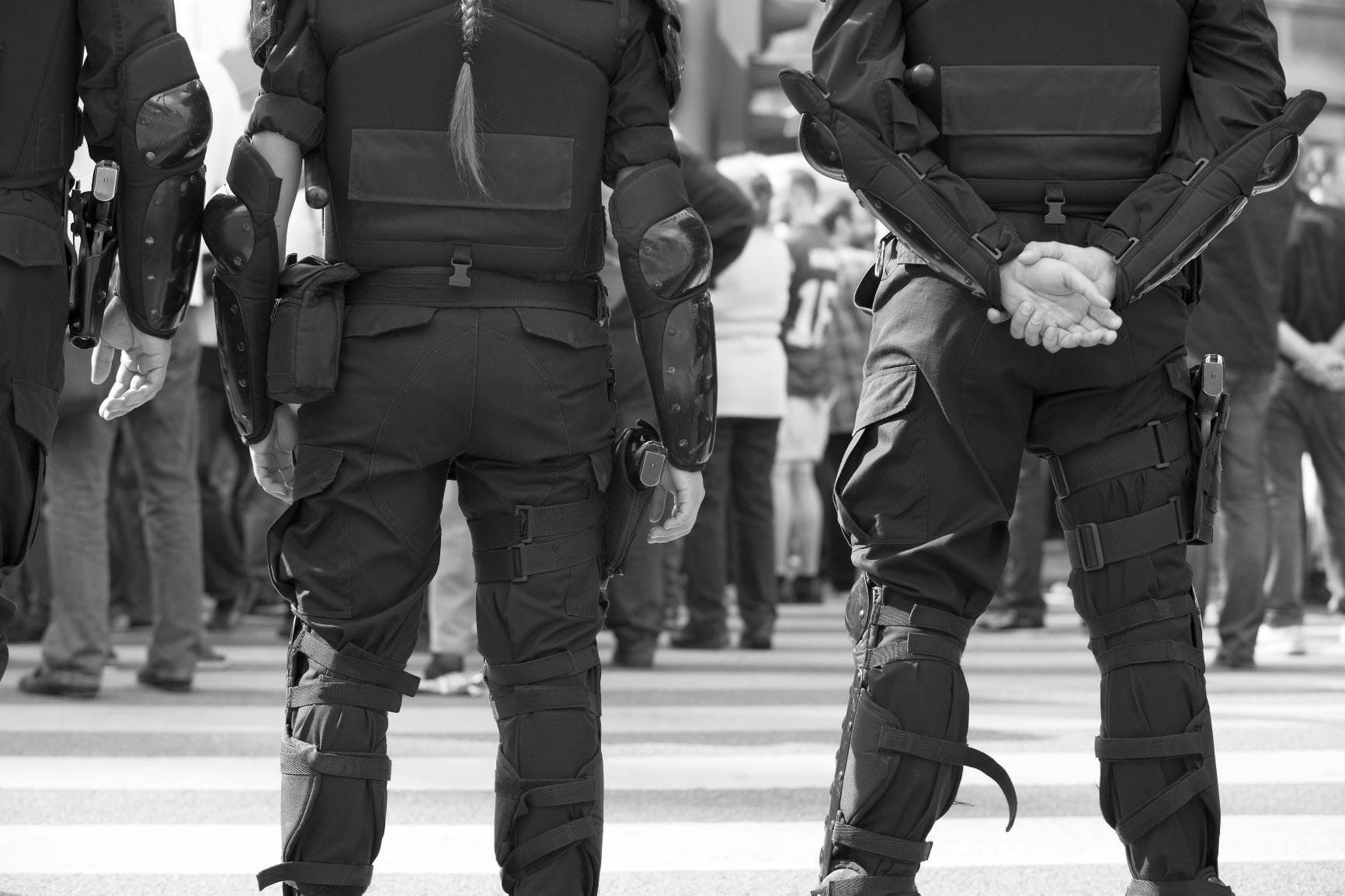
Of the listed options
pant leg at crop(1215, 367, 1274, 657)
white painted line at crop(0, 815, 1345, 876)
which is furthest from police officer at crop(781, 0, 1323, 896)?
pant leg at crop(1215, 367, 1274, 657)

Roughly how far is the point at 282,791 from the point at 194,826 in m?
1.55

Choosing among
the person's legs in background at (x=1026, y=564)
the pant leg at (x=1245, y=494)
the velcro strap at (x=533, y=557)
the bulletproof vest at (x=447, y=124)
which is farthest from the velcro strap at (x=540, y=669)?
the person's legs in background at (x=1026, y=564)

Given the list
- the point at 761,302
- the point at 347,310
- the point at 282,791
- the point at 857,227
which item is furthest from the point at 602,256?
the point at 857,227

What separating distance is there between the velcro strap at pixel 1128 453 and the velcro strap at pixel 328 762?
4.41ft

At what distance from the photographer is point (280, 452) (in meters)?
3.48

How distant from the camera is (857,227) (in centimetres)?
1380

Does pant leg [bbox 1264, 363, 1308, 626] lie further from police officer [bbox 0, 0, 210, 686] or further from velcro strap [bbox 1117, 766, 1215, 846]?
police officer [bbox 0, 0, 210, 686]

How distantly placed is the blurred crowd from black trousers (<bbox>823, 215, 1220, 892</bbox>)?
3.55 m

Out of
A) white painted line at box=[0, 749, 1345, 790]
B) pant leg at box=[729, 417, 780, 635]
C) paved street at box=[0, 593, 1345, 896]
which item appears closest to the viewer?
paved street at box=[0, 593, 1345, 896]

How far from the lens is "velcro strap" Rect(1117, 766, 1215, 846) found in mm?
3338

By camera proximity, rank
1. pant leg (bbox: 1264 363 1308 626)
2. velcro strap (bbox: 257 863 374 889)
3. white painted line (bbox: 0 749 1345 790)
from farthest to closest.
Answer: pant leg (bbox: 1264 363 1308 626) < white painted line (bbox: 0 749 1345 790) < velcro strap (bbox: 257 863 374 889)

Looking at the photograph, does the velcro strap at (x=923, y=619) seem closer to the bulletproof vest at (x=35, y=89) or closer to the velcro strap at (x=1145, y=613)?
the velcro strap at (x=1145, y=613)

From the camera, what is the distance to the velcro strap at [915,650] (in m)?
3.39

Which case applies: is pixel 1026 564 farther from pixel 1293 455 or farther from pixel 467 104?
pixel 467 104
